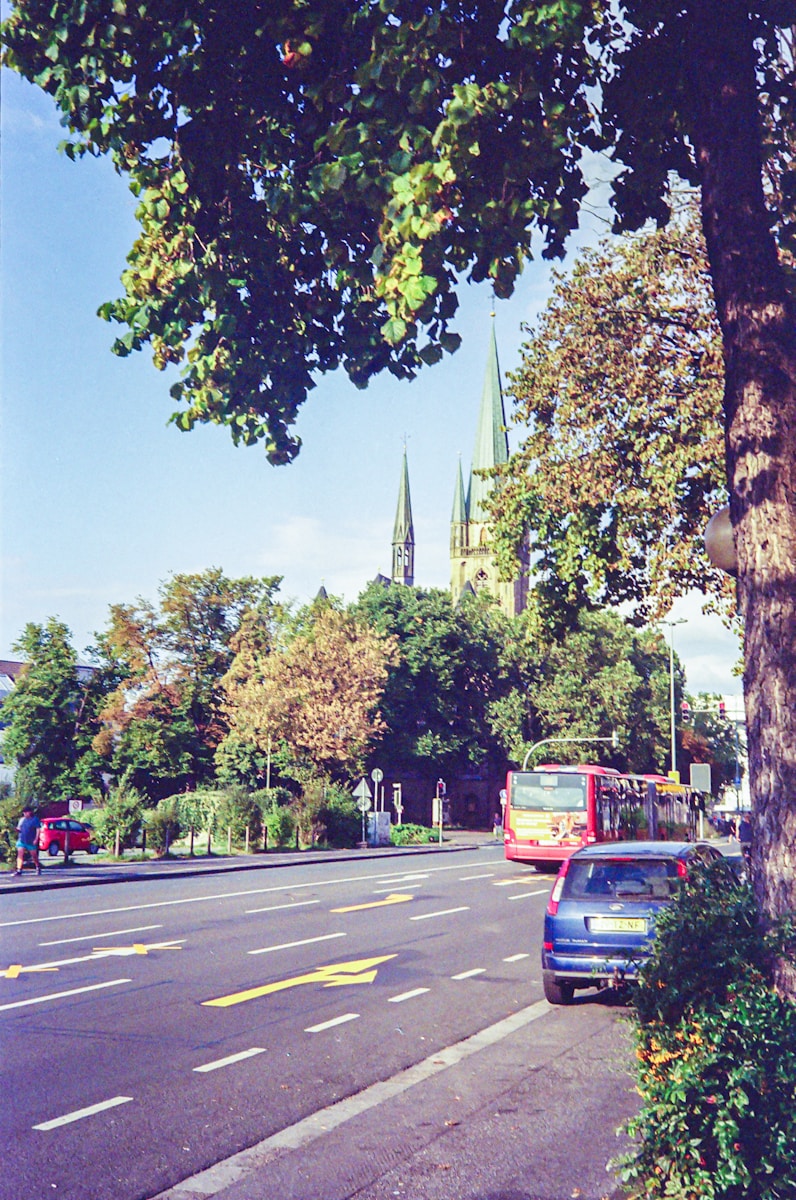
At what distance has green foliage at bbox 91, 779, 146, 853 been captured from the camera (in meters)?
37.6

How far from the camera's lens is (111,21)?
6668 millimetres

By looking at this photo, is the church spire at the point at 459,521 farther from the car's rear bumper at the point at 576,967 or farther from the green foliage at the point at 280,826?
the car's rear bumper at the point at 576,967

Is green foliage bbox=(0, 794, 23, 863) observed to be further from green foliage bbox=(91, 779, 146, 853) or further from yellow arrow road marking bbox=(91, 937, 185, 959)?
yellow arrow road marking bbox=(91, 937, 185, 959)

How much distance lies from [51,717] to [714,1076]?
60616mm

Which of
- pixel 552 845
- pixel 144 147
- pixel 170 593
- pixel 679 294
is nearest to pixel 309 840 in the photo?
pixel 552 845

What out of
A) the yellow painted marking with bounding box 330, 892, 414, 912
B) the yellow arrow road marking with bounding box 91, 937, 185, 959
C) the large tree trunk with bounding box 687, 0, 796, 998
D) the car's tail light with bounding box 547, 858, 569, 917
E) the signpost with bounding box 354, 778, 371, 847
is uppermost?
the large tree trunk with bounding box 687, 0, 796, 998

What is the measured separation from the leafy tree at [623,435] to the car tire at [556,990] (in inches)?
231

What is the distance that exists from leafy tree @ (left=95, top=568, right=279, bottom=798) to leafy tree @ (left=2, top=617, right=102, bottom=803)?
6.04ft

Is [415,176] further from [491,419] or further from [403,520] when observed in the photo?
[403,520]

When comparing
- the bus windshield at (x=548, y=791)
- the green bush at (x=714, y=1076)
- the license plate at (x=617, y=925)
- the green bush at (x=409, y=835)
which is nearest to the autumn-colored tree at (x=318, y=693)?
the green bush at (x=409, y=835)

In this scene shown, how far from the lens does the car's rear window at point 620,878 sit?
11.5m

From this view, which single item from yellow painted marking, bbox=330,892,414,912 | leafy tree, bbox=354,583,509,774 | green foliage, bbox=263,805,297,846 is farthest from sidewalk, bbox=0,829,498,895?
leafy tree, bbox=354,583,509,774

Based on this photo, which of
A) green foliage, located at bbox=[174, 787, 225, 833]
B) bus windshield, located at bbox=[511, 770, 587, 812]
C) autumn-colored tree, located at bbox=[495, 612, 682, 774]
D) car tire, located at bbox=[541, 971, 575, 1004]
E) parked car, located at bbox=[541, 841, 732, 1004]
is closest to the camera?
parked car, located at bbox=[541, 841, 732, 1004]

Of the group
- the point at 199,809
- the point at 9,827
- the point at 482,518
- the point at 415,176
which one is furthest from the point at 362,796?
the point at 482,518
